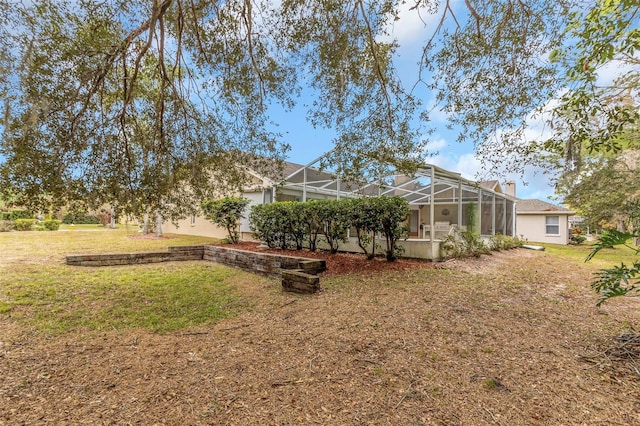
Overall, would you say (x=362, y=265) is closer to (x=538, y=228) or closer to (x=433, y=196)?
(x=433, y=196)

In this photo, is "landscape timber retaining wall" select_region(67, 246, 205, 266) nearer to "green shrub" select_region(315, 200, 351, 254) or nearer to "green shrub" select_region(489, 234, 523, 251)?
"green shrub" select_region(315, 200, 351, 254)

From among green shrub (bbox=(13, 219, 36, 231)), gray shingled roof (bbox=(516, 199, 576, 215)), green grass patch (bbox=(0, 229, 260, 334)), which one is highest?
gray shingled roof (bbox=(516, 199, 576, 215))

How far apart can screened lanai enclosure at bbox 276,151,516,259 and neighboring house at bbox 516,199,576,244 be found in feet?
18.1

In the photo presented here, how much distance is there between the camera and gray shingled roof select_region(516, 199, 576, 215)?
62.8 ft

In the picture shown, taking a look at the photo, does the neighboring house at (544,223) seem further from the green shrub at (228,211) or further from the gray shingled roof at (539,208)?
the green shrub at (228,211)

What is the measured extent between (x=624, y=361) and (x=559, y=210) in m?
20.9

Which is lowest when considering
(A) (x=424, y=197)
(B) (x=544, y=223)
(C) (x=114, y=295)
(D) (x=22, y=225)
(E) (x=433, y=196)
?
(C) (x=114, y=295)

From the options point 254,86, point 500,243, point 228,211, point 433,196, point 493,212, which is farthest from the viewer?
point 493,212

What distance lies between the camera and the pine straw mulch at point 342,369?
83.9 inches

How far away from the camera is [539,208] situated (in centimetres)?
2062

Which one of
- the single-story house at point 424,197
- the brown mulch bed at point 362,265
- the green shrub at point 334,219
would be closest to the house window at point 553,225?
the single-story house at point 424,197

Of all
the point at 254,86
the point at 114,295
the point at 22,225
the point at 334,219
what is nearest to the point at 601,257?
the point at 334,219

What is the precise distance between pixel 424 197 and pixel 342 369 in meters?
12.0

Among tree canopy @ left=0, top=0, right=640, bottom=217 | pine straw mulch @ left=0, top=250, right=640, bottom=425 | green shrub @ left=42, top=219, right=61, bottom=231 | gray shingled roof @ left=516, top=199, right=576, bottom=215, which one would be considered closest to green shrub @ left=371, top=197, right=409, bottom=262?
tree canopy @ left=0, top=0, right=640, bottom=217
